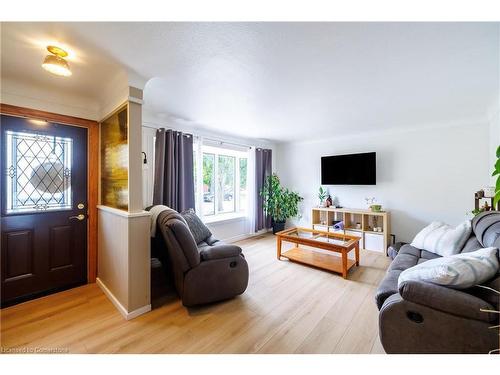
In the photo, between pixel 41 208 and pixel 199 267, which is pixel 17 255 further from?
pixel 199 267

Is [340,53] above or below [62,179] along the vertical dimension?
above

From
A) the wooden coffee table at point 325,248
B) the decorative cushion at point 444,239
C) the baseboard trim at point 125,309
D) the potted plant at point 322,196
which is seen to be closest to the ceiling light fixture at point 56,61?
the baseboard trim at point 125,309

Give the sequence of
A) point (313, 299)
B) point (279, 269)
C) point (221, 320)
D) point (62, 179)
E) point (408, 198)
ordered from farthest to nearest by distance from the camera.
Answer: point (408, 198) < point (279, 269) < point (62, 179) < point (313, 299) < point (221, 320)

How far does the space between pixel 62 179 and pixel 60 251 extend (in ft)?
2.71

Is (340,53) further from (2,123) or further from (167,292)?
(2,123)

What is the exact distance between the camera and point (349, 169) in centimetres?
436

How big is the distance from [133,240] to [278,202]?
139 inches

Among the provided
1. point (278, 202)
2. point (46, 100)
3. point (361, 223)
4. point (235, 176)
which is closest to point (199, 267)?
point (46, 100)

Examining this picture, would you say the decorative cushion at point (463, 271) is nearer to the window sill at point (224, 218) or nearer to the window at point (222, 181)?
the window sill at point (224, 218)

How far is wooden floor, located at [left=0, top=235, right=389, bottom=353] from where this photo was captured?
162 centimetres

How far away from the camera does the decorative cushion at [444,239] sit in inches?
85.3

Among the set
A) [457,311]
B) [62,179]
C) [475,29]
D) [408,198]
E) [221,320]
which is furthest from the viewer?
[408,198]

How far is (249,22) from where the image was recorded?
4.29 ft

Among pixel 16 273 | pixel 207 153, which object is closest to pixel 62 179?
pixel 16 273
